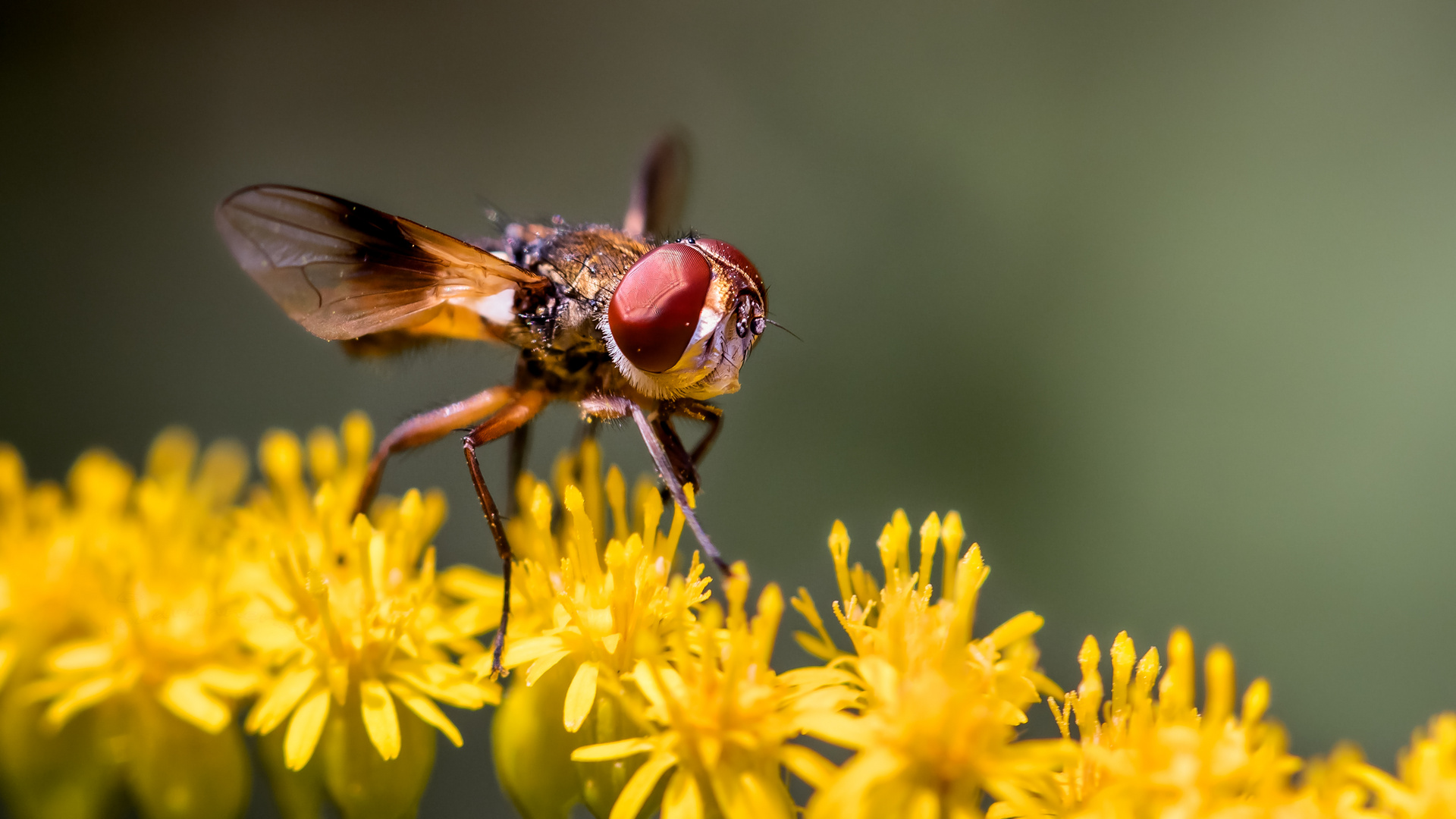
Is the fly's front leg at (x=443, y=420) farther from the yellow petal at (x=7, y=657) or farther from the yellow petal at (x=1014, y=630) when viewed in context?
the yellow petal at (x=1014, y=630)

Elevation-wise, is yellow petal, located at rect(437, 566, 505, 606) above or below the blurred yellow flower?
below

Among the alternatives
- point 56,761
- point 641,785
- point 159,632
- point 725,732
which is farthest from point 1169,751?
point 56,761

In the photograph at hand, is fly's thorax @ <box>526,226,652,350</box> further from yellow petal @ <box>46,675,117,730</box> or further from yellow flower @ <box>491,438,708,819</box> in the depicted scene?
yellow petal @ <box>46,675,117,730</box>

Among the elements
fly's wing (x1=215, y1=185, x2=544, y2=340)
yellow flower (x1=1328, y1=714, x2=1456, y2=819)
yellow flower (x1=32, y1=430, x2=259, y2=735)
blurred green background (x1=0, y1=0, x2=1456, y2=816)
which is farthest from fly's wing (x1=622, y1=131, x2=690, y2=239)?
yellow flower (x1=1328, y1=714, x2=1456, y2=819)

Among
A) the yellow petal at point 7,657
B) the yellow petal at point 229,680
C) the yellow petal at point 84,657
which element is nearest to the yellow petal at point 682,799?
the yellow petal at point 229,680

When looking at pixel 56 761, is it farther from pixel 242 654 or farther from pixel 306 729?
pixel 306 729
